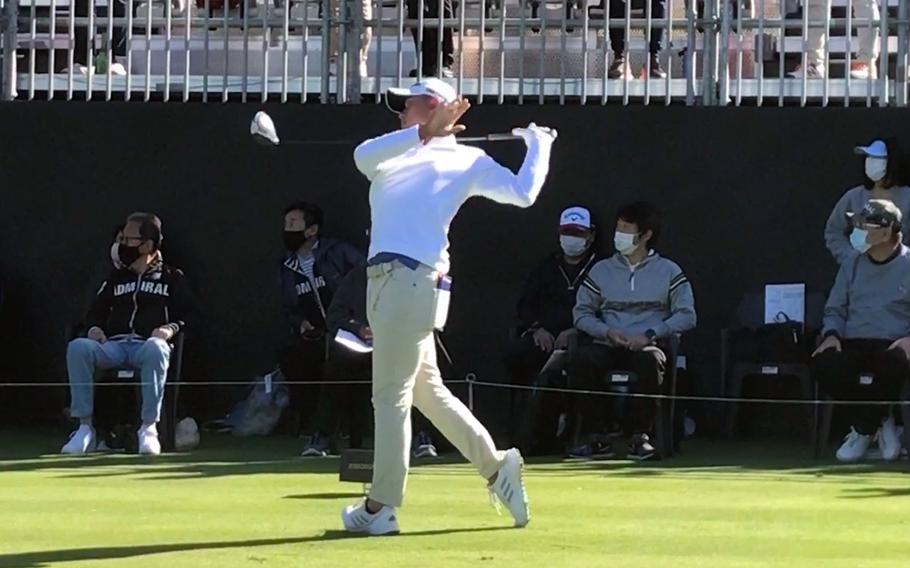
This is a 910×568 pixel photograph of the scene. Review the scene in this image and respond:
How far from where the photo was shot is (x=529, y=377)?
14.2 metres

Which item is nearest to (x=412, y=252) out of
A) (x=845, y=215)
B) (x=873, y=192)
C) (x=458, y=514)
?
(x=458, y=514)

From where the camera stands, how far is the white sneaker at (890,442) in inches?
520

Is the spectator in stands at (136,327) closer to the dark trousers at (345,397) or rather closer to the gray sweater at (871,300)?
the dark trousers at (345,397)

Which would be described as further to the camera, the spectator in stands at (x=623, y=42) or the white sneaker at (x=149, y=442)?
the spectator in stands at (x=623, y=42)

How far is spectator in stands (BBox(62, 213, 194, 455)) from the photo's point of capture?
13938 mm

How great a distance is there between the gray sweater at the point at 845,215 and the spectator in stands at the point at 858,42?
40.3 inches

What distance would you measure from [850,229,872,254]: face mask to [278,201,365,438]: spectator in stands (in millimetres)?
3456

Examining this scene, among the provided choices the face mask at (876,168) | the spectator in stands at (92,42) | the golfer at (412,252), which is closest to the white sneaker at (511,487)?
the golfer at (412,252)

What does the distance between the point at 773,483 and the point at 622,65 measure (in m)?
4.48

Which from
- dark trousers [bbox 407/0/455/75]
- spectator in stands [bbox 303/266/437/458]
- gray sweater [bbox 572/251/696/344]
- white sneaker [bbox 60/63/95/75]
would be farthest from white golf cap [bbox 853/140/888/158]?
white sneaker [bbox 60/63/95/75]

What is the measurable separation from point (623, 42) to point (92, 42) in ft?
13.2

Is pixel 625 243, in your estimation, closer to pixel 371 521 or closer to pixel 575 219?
pixel 575 219

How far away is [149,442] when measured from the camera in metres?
13.8

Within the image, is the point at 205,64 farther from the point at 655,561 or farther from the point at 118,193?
the point at 655,561
